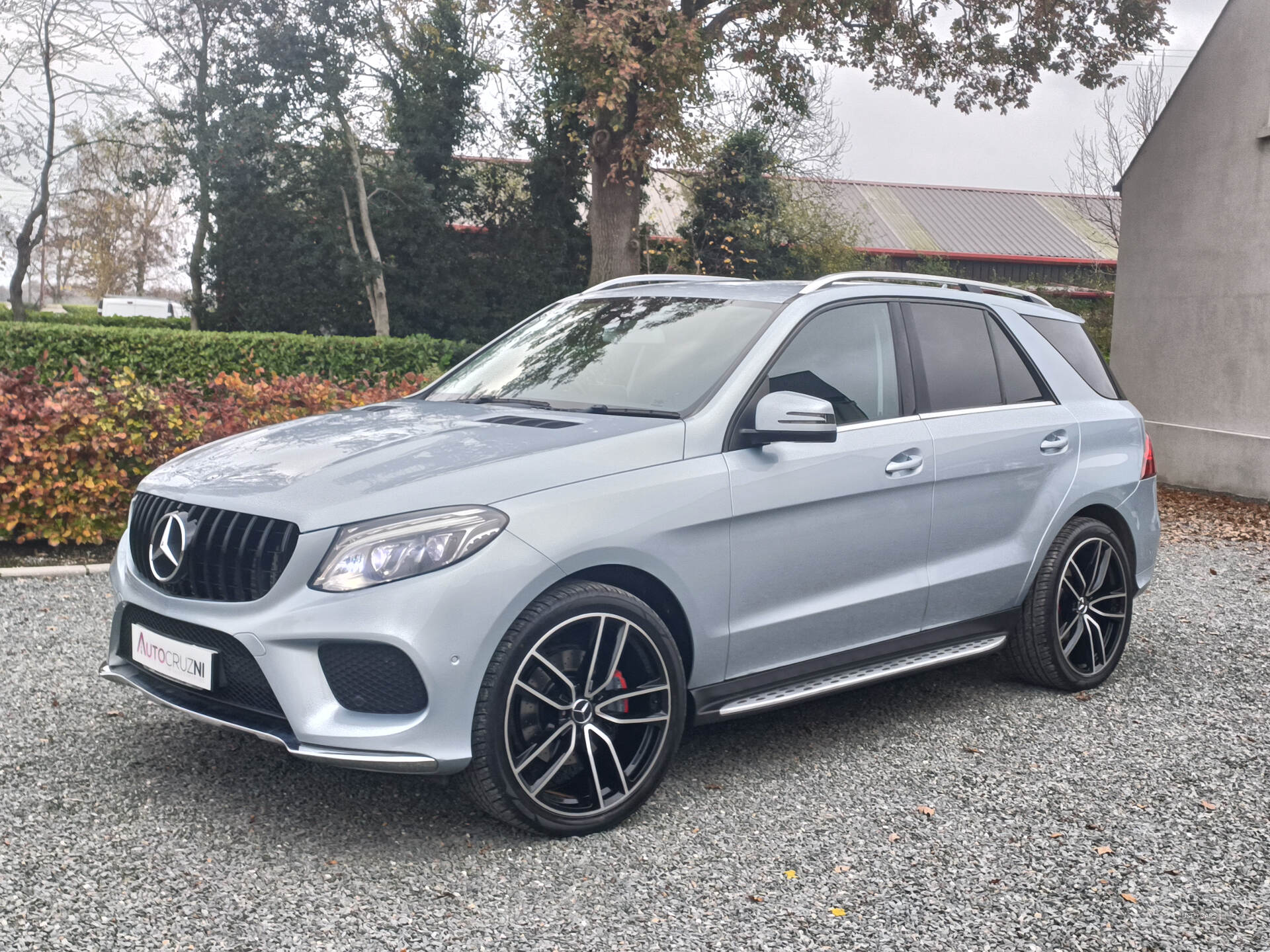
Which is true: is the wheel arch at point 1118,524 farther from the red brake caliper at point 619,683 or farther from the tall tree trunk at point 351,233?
the tall tree trunk at point 351,233

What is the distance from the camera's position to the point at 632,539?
372 cm

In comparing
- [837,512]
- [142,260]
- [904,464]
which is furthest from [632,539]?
[142,260]

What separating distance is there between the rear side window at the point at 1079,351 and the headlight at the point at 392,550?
3.36m

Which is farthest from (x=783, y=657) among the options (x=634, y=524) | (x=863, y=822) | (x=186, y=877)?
(x=186, y=877)

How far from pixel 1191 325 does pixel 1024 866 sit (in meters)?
12.1

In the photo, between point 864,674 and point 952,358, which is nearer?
point 864,674

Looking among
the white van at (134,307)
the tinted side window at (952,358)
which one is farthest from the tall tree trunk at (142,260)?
the tinted side window at (952,358)

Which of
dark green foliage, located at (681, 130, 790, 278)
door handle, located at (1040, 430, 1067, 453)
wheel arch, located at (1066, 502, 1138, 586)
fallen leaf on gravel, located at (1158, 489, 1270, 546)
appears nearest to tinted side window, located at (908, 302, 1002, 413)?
door handle, located at (1040, 430, 1067, 453)

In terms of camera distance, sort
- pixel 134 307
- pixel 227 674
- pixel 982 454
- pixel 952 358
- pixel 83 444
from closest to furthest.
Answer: pixel 227 674, pixel 982 454, pixel 952 358, pixel 83 444, pixel 134 307

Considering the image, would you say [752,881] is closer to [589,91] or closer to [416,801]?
[416,801]

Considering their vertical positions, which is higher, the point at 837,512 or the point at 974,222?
the point at 974,222

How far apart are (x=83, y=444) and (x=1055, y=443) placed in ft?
19.2

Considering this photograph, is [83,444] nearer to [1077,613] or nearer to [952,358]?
[952,358]

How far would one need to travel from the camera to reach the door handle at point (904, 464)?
4.56 meters
